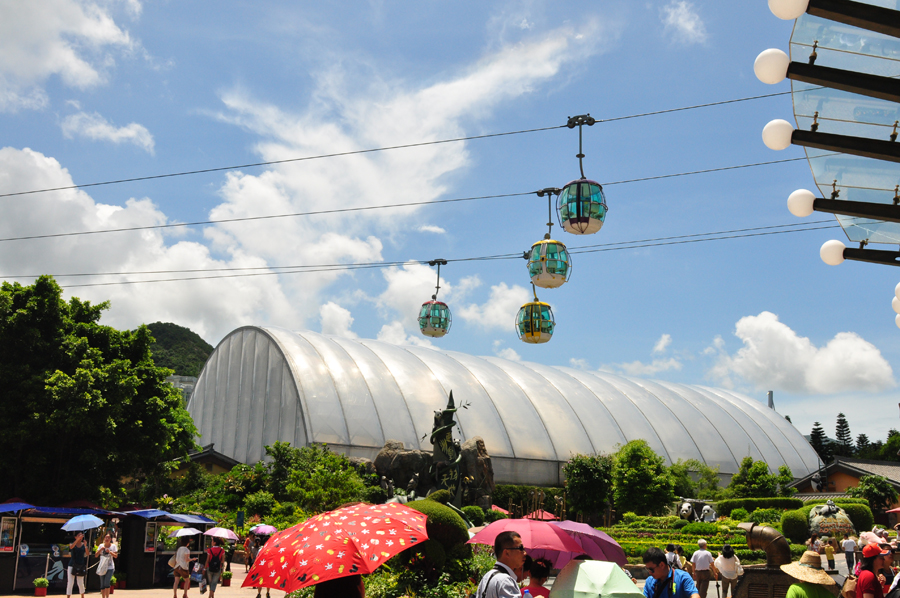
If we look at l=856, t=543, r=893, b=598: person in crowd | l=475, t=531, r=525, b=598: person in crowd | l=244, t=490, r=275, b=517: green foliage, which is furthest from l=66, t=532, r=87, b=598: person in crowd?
l=244, t=490, r=275, b=517: green foliage

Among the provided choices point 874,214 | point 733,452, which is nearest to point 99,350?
point 874,214

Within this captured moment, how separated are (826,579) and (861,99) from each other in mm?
5139

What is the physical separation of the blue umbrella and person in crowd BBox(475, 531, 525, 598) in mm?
15408

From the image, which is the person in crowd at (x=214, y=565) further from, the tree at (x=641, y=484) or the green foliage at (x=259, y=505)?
the tree at (x=641, y=484)

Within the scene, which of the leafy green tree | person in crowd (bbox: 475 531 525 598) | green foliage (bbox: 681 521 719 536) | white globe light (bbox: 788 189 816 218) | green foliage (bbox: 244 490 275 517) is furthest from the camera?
the leafy green tree

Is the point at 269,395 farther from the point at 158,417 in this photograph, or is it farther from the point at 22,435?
the point at 22,435

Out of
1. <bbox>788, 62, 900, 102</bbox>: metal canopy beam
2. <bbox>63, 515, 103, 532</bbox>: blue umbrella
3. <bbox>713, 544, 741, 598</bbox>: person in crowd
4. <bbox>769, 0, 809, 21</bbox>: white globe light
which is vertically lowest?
<bbox>713, 544, 741, 598</bbox>: person in crowd

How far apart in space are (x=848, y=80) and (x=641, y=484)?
111 ft

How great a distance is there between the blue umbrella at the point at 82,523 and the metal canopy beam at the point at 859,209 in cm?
1748

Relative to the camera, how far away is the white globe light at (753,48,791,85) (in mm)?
7254

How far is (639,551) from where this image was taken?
25.9 meters

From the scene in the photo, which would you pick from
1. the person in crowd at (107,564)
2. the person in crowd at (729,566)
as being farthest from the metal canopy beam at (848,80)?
Answer: the person in crowd at (107,564)

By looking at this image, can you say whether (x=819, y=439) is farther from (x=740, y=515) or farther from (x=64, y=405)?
(x=64, y=405)

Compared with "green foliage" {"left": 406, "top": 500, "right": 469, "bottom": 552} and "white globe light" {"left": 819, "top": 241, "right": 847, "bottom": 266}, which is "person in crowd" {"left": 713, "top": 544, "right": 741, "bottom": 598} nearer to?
"green foliage" {"left": 406, "top": 500, "right": 469, "bottom": 552}
